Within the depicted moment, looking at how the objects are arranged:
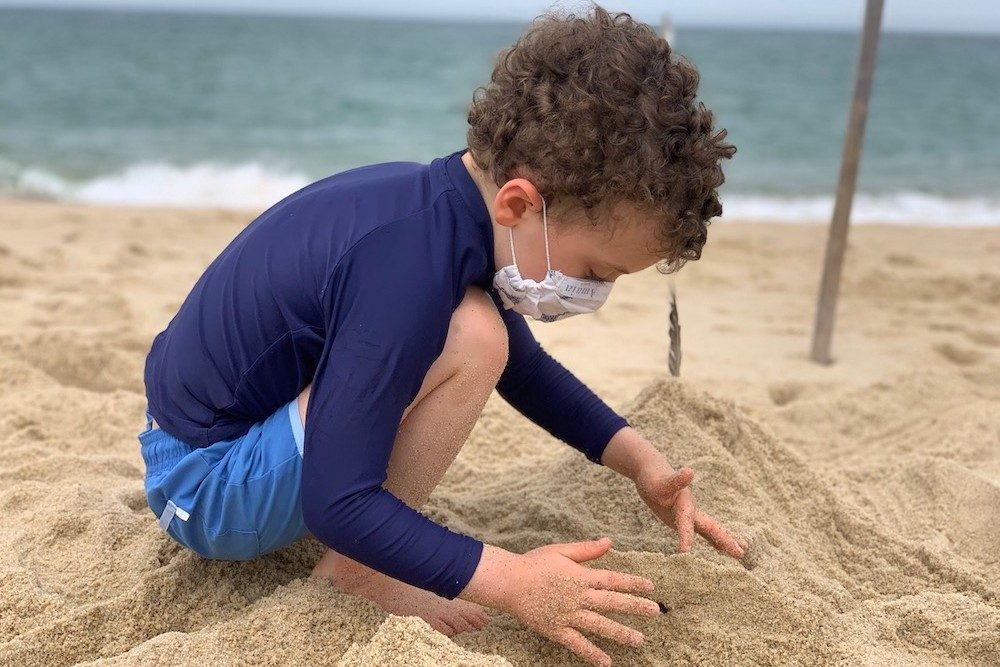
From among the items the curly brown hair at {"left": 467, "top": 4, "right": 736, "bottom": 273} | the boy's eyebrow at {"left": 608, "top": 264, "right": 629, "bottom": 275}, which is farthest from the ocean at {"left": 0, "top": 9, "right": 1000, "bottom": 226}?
the boy's eyebrow at {"left": 608, "top": 264, "right": 629, "bottom": 275}

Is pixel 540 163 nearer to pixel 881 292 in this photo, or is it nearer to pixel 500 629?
pixel 500 629

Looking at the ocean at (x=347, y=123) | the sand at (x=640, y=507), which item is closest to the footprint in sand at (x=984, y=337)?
the sand at (x=640, y=507)

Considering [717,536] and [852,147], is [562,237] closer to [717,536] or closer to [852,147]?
[717,536]

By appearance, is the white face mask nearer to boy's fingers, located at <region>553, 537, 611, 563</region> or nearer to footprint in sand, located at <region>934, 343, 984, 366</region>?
boy's fingers, located at <region>553, 537, 611, 563</region>

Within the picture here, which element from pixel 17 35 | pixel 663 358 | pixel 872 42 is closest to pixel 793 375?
pixel 663 358

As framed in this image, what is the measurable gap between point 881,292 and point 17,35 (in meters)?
31.7

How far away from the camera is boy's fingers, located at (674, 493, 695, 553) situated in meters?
1.77

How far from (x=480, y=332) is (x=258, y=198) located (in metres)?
7.35

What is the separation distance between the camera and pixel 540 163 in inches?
59.0

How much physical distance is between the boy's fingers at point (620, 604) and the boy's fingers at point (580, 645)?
0.05 meters

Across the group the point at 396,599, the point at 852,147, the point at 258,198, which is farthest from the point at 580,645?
the point at 258,198

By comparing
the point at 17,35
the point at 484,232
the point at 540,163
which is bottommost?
the point at 17,35

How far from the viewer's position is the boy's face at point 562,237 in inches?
60.0

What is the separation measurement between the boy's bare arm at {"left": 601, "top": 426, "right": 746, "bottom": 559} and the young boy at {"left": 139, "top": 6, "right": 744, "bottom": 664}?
0.10 meters
